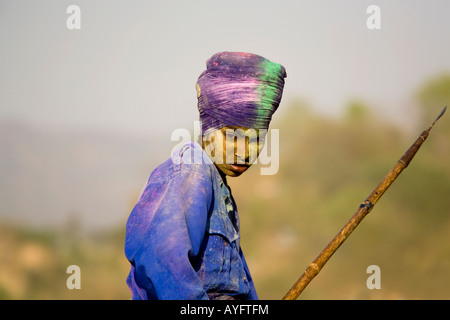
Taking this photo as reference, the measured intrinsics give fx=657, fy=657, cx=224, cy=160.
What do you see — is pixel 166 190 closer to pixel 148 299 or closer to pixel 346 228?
pixel 148 299

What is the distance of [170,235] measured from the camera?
2.04 meters

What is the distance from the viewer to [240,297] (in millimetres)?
2309

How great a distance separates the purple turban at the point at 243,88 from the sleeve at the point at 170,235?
0.22m

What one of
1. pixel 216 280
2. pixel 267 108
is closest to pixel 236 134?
pixel 267 108

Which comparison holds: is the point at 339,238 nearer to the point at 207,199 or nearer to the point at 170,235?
the point at 207,199

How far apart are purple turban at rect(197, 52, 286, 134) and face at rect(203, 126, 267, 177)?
1.0 inches

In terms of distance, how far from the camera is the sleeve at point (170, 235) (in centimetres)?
203

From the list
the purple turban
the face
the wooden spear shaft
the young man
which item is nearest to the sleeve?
the young man

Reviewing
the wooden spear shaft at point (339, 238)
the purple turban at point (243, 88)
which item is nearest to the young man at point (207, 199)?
the purple turban at point (243, 88)

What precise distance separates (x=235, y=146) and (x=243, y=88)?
21cm

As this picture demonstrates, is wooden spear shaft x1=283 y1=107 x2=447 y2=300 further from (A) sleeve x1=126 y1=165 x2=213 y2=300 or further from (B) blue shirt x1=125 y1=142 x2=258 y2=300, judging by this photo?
(A) sleeve x1=126 y1=165 x2=213 y2=300

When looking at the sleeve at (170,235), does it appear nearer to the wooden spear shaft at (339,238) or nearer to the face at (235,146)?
the face at (235,146)
